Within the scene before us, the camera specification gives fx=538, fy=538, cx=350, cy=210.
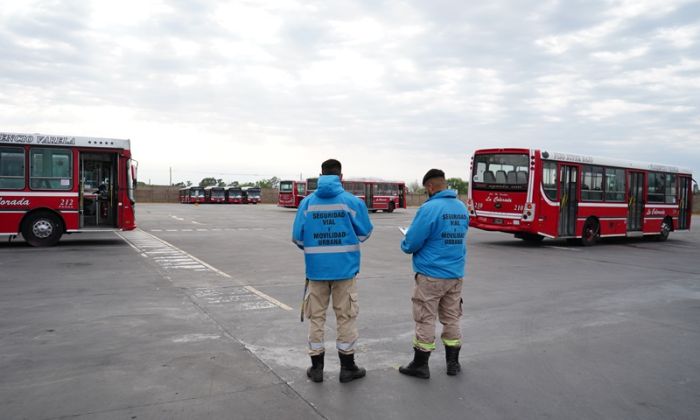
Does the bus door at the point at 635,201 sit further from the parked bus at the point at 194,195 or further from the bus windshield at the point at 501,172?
the parked bus at the point at 194,195

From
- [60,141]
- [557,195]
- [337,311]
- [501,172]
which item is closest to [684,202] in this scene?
[557,195]

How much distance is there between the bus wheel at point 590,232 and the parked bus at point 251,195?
5507 centimetres

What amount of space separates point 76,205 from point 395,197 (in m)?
36.2

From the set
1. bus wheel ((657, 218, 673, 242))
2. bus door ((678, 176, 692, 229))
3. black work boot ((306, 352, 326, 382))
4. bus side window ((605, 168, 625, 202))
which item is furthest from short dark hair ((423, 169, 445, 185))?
bus door ((678, 176, 692, 229))

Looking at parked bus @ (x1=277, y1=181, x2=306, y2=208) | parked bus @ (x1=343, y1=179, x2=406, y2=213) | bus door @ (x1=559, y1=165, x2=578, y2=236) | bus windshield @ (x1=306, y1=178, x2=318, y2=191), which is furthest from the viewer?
parked bus @ (x1=277, y1=181, x2=306, y2=208)

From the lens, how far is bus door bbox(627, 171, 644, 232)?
20672 millimetres

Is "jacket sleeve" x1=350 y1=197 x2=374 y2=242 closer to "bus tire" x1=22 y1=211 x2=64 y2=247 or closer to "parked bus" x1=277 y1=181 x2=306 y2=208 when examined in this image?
"bus tire" x1=22 y1=211 x2=64 y2=247

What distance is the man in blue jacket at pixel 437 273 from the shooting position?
5.04 metres

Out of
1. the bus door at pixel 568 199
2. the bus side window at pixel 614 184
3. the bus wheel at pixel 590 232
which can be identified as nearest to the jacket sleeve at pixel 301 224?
the bus door at pixel 568 199

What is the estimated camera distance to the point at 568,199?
59.8ft

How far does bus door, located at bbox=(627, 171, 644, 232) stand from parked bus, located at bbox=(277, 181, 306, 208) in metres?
30.1

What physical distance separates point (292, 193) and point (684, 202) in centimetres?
3239

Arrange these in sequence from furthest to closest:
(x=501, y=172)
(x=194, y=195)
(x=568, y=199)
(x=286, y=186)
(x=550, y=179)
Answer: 1. (x=194, y=195)
2. (x=286, y=186)
3. (x=568, y=199)
4. (x=501, y=172)
5. (x=550, y=179)

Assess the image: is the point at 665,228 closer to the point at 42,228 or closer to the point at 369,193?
the point at 42,228
